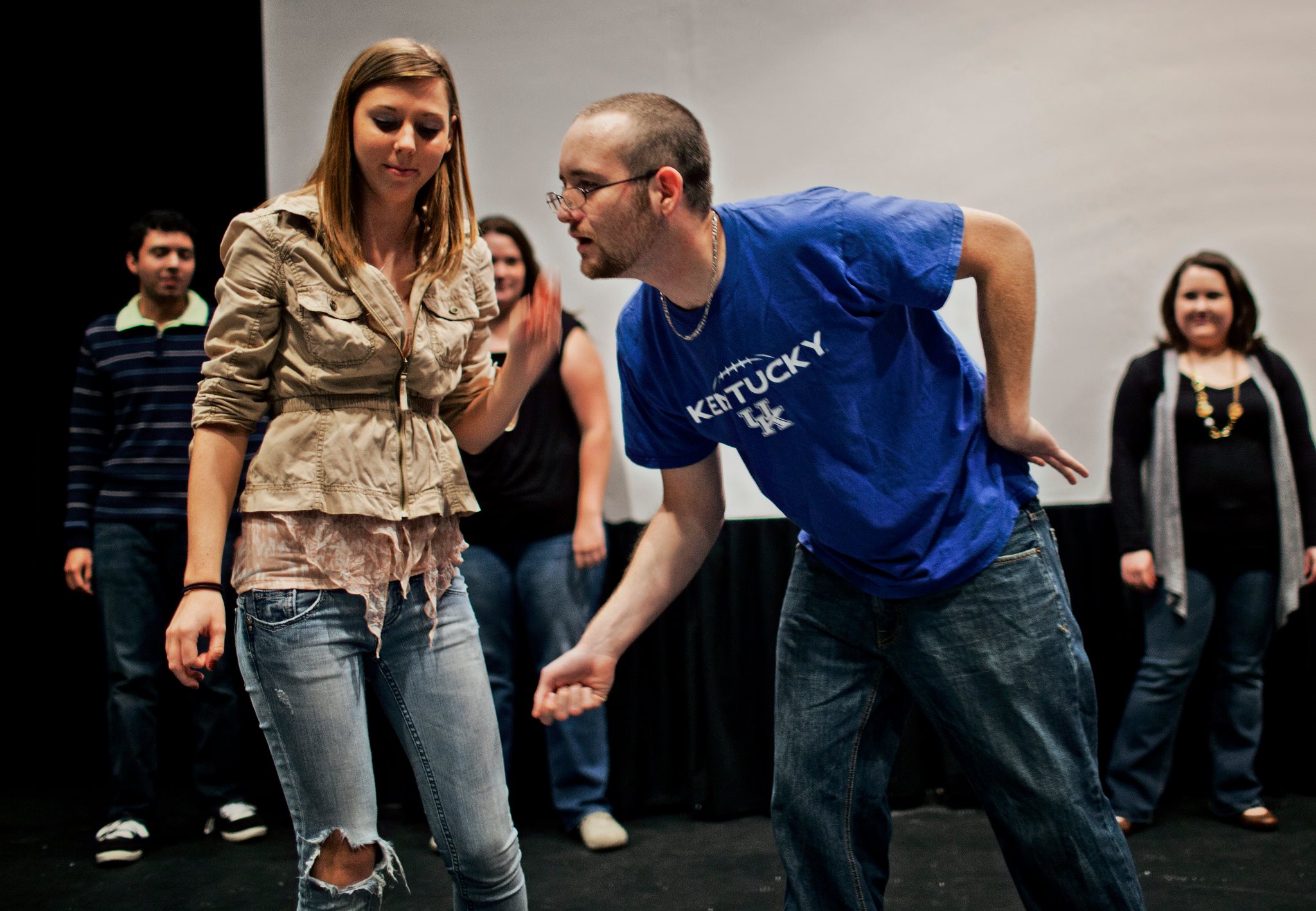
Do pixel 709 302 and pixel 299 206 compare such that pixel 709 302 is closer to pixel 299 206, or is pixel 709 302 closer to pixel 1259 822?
pixel 299 206

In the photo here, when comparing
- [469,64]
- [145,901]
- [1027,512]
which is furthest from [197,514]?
[469,64]

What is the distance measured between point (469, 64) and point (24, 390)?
1993mm

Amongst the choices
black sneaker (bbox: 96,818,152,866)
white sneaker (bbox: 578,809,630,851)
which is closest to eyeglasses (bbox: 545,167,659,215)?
white sneaker (bbox: 578,809,630,851)

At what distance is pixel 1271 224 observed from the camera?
11.2ft

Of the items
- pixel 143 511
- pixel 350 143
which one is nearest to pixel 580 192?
pixel 350 143

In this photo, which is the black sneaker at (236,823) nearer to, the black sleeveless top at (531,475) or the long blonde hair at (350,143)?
the black sleeveless top at (531,475)

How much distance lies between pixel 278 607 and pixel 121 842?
201 cm

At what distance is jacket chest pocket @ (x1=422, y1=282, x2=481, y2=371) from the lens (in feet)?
5.15

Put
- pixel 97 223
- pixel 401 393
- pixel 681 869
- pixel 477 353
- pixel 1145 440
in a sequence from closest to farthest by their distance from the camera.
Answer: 1. pixel 401 393
2. pixel 477 353
3. pixel 681 869
4. pixel 1145 440
5. pixel 97 223

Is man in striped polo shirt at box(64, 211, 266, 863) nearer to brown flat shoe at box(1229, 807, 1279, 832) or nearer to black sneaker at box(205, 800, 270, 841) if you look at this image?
black sneaker at box(205, 800, 270, 841)

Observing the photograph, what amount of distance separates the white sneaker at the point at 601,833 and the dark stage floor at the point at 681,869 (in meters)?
0.04

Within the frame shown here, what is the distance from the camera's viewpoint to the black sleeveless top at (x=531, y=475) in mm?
3146

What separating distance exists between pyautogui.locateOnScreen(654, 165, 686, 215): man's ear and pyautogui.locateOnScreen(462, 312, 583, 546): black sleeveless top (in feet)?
5.54

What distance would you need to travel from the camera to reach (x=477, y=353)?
1.74 metres
